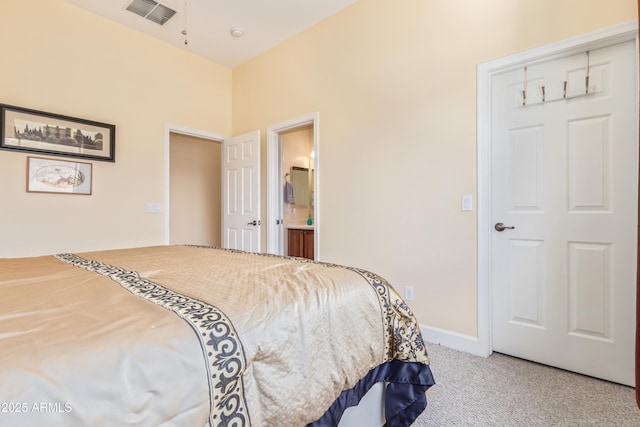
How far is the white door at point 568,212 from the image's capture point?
1.84m

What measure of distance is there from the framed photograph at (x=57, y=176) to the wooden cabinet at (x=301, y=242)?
240cm

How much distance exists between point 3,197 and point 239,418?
3.16 m

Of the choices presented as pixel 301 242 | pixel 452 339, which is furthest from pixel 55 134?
pixel 452 339

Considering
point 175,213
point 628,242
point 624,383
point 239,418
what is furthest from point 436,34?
point 175,213

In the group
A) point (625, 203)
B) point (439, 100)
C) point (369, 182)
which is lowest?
point (625, 203)

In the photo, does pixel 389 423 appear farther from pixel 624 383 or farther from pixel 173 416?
pixel 624 383

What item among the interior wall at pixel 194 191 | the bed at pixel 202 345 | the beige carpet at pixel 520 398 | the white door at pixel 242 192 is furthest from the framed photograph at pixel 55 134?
the beige carpet at pixel 520 398

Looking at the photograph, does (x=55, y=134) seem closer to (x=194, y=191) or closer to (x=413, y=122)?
(x=194, y=191)

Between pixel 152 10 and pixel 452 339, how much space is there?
4039 mm

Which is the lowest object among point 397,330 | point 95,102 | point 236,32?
point 397,330

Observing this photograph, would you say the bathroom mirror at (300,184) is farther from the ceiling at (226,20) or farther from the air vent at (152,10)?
the air vent at (152,10)

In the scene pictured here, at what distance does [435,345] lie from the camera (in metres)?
2.43

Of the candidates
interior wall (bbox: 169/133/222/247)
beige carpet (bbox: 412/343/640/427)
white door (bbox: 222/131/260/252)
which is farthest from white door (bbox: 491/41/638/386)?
interior wall (bbox: 169/133/222/247)

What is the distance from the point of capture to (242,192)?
3.96m
